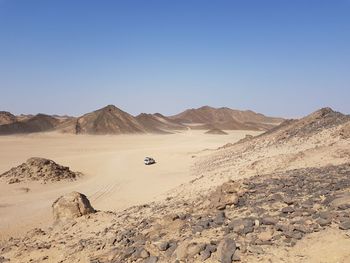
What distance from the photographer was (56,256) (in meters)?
11.7

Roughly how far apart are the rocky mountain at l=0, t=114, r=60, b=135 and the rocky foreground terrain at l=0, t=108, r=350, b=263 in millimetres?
100997

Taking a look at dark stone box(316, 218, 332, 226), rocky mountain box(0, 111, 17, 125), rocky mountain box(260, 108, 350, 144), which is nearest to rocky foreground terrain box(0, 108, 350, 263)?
dark stone box(316, 218, 332, 226)

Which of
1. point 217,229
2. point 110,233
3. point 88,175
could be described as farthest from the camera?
point 88,175

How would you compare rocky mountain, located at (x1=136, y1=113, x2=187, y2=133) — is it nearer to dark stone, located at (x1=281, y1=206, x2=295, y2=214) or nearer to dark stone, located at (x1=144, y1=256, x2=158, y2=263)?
dark stone, located at (x1=281, y1=206, x2=295, y2=214)

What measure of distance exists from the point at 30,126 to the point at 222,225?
111565 millimetres

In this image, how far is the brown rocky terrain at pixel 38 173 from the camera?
31.5 metres

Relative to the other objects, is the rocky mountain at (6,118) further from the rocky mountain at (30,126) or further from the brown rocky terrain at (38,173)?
the brown rocky terrain at (38,173)

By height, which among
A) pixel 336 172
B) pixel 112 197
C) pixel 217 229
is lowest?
pixel 112 197

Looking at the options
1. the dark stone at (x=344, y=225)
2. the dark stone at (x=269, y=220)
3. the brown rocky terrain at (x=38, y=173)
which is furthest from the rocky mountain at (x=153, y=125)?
the dark stone at (x=344, y=225)

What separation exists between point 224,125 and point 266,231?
143 metres

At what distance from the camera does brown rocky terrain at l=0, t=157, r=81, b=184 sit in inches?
1240

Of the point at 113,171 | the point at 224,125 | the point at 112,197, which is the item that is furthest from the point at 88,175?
the point at 224,125

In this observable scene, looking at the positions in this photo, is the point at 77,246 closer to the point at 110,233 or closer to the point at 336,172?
the point at 110,233

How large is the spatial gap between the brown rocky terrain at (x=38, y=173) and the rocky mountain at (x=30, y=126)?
263 feet
